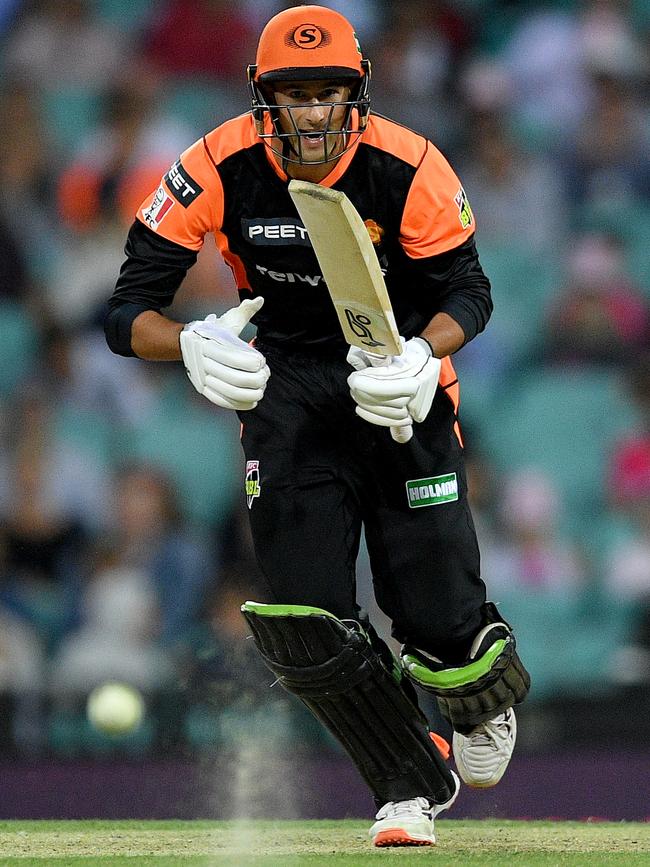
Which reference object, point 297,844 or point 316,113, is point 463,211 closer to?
point 316,113

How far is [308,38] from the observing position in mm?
3188

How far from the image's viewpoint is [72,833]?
12.4 ft

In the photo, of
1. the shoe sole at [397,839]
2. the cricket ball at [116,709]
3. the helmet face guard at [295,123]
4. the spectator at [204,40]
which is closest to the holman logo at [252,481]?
Answer: the helmet face guard at [295,123]

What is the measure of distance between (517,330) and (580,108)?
3.51ft

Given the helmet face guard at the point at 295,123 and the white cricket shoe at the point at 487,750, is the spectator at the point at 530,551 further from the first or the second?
the helmet face guard at the point at 295,123

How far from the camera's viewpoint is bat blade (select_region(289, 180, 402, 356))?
2.95m

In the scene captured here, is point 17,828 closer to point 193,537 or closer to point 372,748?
point 372,748

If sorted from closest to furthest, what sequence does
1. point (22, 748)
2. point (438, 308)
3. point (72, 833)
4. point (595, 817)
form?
point (438, 308)
point (72, 833)
point (595, 817)
point (22, 748)

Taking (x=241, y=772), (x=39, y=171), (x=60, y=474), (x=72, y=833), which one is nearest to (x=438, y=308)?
(x=241, y=772)

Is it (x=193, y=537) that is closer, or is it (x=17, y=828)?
(x=17, y=828)

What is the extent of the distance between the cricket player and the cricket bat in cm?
18

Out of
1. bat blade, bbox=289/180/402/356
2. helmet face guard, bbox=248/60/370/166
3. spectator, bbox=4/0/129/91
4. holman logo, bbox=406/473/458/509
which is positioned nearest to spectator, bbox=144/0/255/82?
spectator, bbox=4/0/129/91

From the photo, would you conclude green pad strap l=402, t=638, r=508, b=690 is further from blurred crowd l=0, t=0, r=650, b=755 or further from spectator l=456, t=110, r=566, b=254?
spectator l=456, t=110, r=566, b=254

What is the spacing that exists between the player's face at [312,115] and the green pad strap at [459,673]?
46.3 inches
